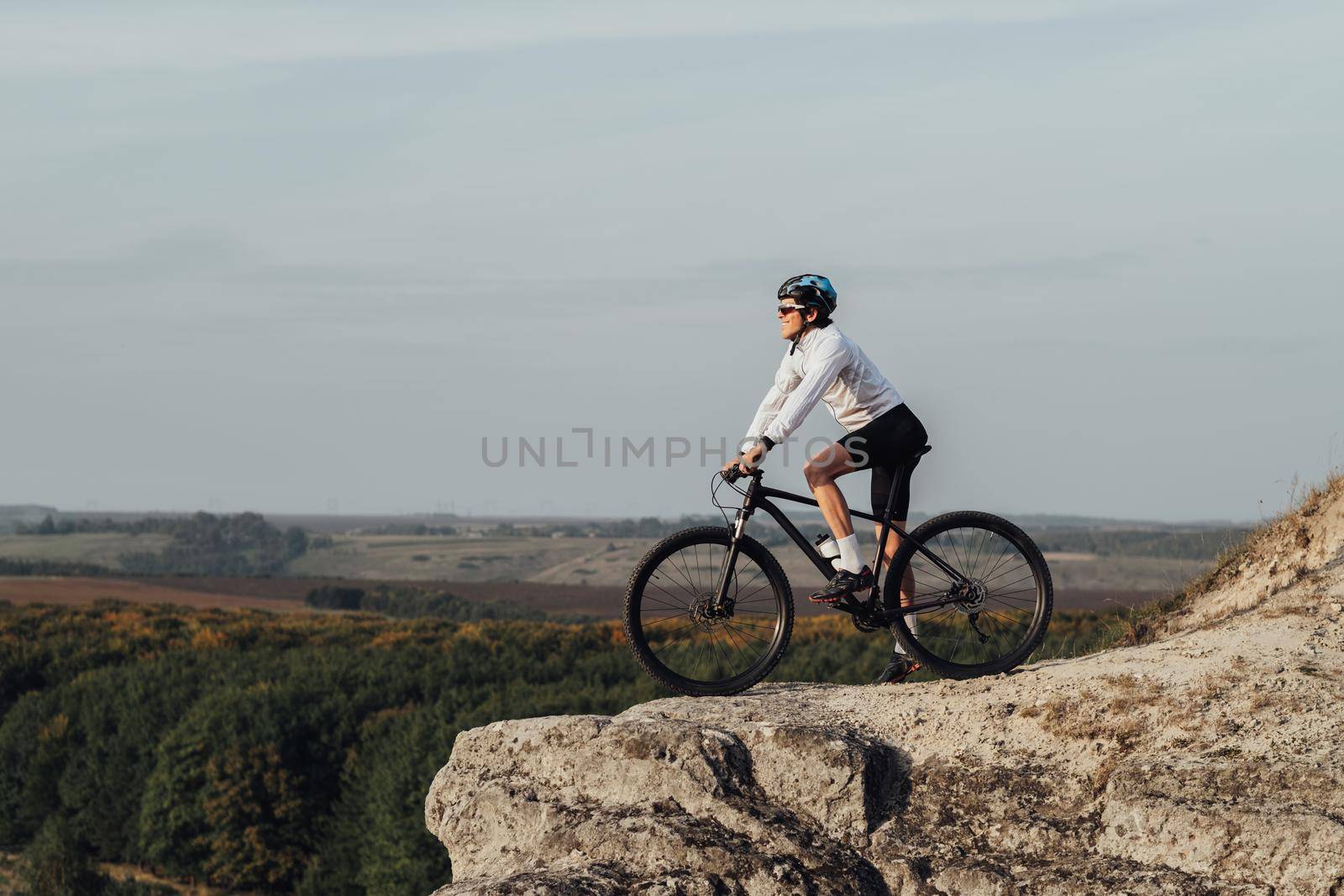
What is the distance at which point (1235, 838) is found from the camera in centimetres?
621

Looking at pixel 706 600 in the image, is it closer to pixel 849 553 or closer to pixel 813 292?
pixel 849 553

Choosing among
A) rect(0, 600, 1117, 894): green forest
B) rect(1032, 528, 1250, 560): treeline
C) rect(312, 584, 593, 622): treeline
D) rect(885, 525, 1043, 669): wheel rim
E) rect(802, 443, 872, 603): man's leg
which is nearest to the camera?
rect(802, 443, 872, 603): man's leg

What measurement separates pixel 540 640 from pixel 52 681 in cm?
1471

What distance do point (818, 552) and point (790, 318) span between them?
1.65m

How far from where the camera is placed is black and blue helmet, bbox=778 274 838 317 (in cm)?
852

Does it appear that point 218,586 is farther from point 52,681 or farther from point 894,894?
point 894,894

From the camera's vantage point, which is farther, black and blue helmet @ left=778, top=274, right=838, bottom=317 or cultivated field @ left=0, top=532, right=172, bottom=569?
cultivated field @ left=0, top=532, right=172, bottom=569

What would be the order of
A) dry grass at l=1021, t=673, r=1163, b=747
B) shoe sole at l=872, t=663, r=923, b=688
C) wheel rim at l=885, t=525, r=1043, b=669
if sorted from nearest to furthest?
dry grass at l=1021, t=673, r=1163, b=747 < wheel rim at l=885, t=525, r=1043, b=669 < shoe sole at l=872, t=663, r=923, b=688

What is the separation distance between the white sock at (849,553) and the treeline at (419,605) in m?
66.9

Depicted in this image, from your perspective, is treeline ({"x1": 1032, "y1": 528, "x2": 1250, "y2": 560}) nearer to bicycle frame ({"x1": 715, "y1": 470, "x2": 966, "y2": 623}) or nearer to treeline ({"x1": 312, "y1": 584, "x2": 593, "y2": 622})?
treeline ({"x1": 312, "y1": 584, "x2": 593, "y2": 622})

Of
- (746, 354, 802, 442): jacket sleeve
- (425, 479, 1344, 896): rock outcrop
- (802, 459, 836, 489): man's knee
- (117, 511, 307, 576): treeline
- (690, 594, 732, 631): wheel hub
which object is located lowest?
(117, 511, 307, 576): treeline

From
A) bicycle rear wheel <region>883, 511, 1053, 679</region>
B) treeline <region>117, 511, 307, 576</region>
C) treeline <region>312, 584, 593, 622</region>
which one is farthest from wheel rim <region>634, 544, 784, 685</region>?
treeline <region>117, 511, 307, 576</region>

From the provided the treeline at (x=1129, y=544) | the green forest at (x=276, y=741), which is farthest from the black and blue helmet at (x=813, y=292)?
the treeline at (x=1129, y=544)

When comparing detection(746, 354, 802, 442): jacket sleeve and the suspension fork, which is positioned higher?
detection(746, 354, 802, 442): jacket sleeve
